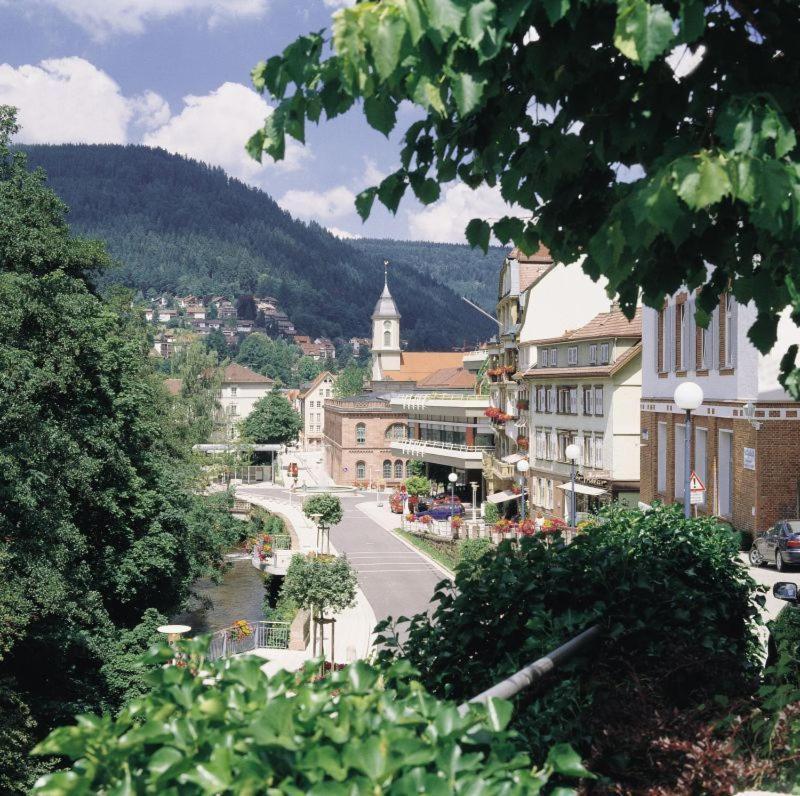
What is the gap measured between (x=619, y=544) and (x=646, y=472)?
91.9ft

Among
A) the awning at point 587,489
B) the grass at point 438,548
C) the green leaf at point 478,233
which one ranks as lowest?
the grass at point 438,548

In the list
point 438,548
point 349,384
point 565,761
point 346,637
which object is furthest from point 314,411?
point 565,761

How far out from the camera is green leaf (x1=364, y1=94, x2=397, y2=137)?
365 centimetres

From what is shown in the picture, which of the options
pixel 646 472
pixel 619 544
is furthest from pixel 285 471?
pixel 619 544

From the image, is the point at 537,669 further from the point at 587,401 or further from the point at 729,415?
the point at 587,401

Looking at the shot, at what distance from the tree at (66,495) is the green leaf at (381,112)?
17490mm

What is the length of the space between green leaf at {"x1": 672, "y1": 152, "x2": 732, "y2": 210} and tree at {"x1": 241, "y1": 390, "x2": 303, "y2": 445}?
383 feet

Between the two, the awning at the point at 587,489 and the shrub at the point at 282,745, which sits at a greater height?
the shrub at the point at 282,745

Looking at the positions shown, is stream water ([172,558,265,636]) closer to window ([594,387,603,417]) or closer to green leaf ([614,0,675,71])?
window ([594,387,603,417])

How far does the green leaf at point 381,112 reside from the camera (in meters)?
3.65

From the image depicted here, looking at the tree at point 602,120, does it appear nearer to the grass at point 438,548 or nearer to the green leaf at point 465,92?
the green leaf at point 465,92

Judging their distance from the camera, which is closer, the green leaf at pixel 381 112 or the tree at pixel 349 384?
the green leaf at pixel 381 112

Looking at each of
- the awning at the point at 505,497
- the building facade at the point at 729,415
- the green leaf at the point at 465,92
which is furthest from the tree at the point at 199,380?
the green leaf at the point at 465,92

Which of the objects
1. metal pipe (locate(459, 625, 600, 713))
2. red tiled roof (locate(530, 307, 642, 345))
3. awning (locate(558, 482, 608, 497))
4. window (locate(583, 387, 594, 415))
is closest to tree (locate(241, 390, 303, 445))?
red tiled roof (locate(530, 307, 642, 345))
